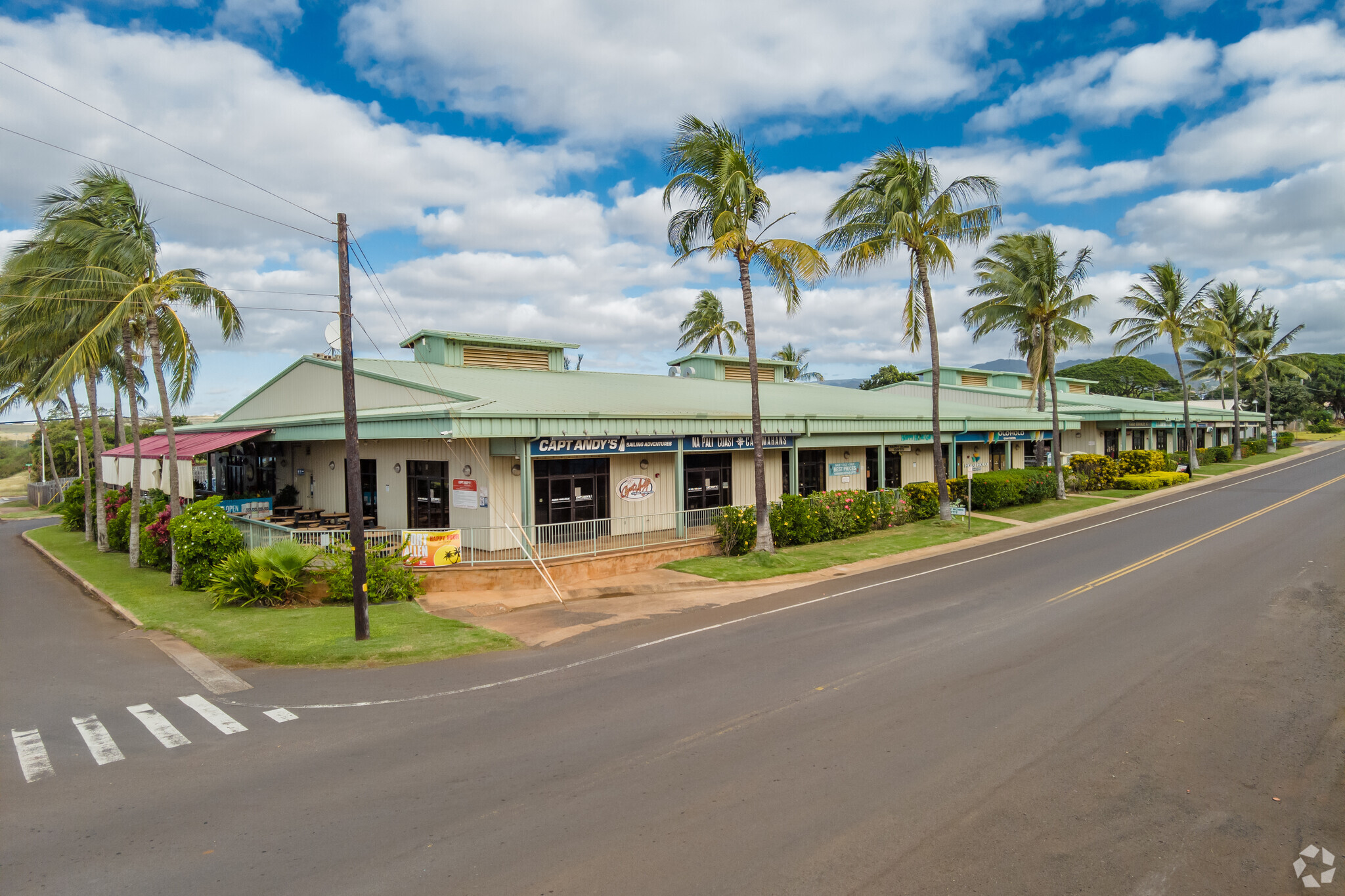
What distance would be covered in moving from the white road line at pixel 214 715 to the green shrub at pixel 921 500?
22.2m

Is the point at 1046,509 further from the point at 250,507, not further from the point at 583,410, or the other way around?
the point at 250,507

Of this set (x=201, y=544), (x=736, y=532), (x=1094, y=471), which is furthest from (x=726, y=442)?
(x=1094, y=471)

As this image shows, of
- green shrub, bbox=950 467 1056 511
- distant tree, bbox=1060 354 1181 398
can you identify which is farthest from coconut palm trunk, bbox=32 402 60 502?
distant tree, bbox=1060 354 1181 398

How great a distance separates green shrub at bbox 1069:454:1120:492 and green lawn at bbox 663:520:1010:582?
12.8 metres

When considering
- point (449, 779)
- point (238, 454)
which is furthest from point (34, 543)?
point (449, 779)

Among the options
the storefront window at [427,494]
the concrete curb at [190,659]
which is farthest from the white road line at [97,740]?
the storefront window at [427,494]

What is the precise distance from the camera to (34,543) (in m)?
28.0

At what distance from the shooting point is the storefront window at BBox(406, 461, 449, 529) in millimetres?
19188

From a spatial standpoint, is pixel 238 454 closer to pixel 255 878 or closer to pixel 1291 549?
pixel 255 878

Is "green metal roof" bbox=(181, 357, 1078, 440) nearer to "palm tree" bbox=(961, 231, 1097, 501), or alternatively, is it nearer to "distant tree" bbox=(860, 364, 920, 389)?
"palm tree" bbox=(961, 231, 1097, 501)

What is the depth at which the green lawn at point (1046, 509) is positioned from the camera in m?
27.4

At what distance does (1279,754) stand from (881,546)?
14.5 meters

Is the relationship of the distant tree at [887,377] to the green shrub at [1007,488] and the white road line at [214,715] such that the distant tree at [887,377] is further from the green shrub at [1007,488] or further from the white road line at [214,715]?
the white road line at [214,715]

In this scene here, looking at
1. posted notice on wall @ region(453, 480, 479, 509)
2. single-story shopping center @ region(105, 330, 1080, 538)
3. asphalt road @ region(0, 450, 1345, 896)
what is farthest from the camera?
posted notice on wall @ region(453, 480, 479, 509)
